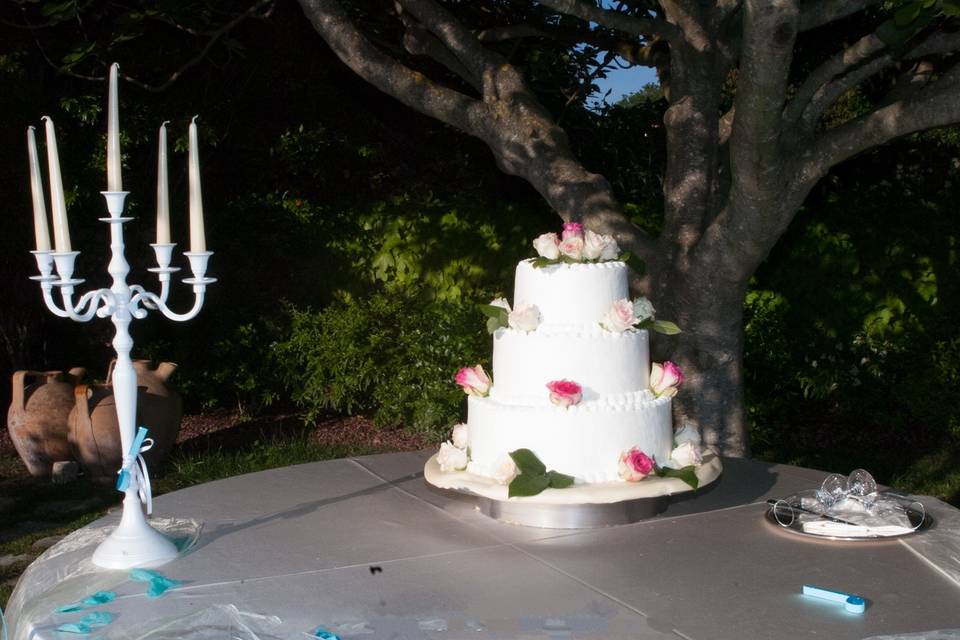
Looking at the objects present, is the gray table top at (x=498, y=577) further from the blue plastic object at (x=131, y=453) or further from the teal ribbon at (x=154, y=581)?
the blue plastic object at (x=131, y=453)

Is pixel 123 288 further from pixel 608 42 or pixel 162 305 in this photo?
pixel 608 42

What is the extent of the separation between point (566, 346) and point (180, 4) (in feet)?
15.0

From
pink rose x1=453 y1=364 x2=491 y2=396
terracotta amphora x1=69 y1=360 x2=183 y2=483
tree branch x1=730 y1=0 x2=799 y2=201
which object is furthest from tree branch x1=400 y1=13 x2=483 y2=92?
pink rose x1=453 y1=364 x2=491 y2=396

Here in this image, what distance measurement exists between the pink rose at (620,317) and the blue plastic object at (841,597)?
107 cm

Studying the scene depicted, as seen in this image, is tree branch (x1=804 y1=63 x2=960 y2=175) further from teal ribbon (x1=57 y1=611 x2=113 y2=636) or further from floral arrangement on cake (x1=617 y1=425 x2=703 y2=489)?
teal ribbon (x1=57 y1=611 x2=113 y2=636)

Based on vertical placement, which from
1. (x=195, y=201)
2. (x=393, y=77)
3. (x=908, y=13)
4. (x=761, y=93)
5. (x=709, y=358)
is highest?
(x=393, y=77)

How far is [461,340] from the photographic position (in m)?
8.27

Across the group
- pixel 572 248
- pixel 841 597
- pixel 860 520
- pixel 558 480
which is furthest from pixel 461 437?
pixel 841 597

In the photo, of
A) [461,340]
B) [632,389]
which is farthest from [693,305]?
[461,340]

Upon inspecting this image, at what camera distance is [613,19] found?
559 centimetres

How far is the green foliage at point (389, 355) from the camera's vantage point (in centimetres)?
834

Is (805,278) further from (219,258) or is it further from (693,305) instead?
(219,258)

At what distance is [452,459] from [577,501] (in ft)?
1.72

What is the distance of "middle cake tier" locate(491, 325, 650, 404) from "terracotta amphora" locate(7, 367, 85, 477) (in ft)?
17.1
